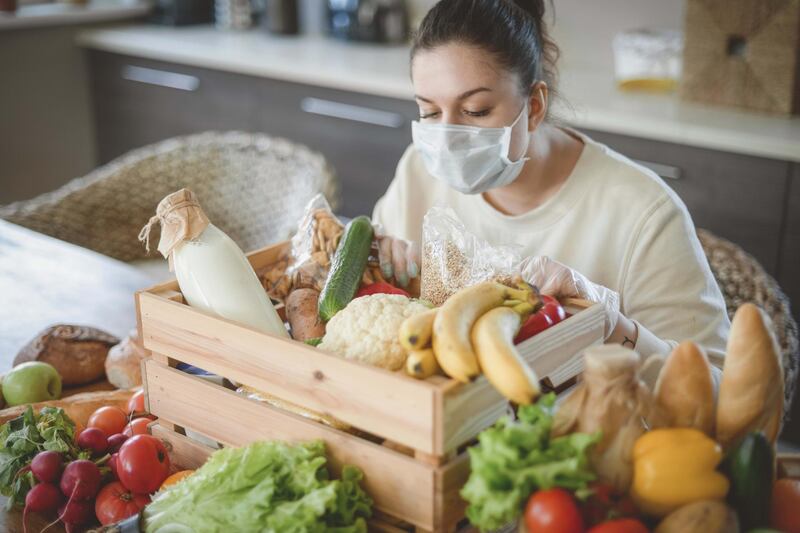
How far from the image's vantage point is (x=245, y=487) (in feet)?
3.15

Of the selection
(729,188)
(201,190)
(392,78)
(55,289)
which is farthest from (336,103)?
(55,289)

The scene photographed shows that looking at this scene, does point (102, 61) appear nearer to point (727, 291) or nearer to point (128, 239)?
point (128, 239)

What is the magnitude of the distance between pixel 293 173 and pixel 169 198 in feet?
4.35

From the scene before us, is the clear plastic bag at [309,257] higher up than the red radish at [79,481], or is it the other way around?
the clear plastic bag at [309,257]

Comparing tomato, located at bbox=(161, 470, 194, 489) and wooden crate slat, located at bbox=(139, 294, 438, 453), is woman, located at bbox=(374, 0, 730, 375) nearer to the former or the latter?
wooden crate slat, located at bbox=(139, 294, 438, 453)

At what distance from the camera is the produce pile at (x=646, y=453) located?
0.83 metres

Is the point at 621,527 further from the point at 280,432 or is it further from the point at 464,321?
the point at 280,432

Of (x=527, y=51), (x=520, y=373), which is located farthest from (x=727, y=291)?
(x=520, y=373)

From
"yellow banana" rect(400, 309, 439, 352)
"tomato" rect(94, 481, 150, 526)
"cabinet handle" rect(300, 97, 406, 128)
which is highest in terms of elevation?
"yellow banana" rect(400, 309, 439, 352)

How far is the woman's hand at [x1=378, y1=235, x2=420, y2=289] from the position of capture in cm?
129

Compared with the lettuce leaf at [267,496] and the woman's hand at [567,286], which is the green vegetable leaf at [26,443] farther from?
the woman's hand at [567,286]

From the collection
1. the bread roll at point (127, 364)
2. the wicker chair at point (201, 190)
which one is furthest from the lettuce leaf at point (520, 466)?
the wicker chair at point (201, 190)

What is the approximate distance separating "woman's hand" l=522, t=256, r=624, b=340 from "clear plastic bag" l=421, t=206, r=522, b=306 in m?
0.02

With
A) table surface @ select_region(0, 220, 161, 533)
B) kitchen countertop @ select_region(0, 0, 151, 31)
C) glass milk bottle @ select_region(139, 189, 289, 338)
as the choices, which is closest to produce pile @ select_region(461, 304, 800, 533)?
glass milk bottle @ select_region(139, 189, 289, 338)
